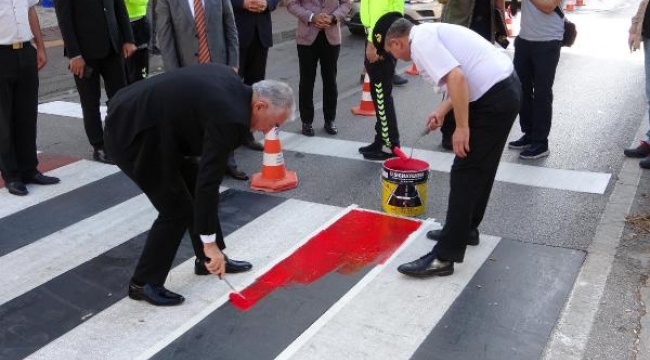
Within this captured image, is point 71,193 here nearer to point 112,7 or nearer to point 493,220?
point 112,7

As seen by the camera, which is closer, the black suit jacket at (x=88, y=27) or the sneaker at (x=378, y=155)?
the black suit jacket at (x=88, y=27)

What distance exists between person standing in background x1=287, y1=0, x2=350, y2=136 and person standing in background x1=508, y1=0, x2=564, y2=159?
72.3 inches

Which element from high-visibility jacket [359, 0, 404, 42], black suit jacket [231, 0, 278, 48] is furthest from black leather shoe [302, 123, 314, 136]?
high-visibility jacket [359, 0, 404, 42]

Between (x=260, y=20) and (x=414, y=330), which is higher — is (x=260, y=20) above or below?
above

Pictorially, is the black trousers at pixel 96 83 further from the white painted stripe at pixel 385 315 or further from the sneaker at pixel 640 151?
the sneaker at pixel 640 151

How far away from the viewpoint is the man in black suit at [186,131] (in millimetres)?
3652

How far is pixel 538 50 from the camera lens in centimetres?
664

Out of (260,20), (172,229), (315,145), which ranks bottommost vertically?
(315,145)

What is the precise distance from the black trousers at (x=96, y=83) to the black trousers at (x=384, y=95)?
7.75 ft

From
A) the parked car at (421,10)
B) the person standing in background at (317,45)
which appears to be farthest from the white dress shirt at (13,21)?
the parked car at (421,10)

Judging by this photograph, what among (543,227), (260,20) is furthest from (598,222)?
(260,20)

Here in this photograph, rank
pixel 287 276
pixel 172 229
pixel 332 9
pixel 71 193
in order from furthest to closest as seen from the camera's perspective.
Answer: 1. pixel 332 9
2. pixel 71 193
3. pixel 287 276
4. pixel 172 229

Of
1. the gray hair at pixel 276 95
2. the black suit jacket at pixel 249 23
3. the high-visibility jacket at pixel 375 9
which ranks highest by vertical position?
the gray hair at pixel 276 95

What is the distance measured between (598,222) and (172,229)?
3204 millimetres
